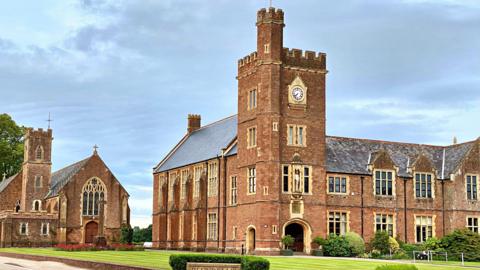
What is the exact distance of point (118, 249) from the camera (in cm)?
6588

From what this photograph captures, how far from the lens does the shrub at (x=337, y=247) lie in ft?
187

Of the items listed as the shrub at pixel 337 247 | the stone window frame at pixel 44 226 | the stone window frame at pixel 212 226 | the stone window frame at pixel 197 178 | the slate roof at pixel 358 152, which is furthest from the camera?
the stone window frame at pixel 44 226

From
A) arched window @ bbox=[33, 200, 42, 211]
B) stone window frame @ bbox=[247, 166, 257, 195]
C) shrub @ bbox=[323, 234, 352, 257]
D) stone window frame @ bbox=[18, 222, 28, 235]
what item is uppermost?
stone window frame @ bbox=[247, 166, 257, 195]

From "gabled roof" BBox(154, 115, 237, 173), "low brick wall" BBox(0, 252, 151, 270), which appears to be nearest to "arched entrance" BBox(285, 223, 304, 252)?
"gabled roof" BBox(154, 115, 237, 173)

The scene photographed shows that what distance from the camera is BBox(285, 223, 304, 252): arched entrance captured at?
59.9 m

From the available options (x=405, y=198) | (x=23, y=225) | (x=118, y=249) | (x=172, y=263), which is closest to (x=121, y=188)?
(x=23, y=225)

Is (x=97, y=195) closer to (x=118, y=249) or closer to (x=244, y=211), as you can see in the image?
(x=118, y=249)

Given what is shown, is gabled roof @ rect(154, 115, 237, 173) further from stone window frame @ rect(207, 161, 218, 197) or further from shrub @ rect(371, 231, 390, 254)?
shrub @ rect(371, 231, 390, 254)

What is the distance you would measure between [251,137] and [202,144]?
15965mm

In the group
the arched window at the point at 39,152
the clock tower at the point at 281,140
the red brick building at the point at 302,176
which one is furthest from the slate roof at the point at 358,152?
the arched window at the point at 39,152

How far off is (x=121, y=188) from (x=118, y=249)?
23495 millimetres

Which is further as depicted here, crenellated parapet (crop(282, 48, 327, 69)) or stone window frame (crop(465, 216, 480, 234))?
stone window frame (crop(465, 216, 480, 234))

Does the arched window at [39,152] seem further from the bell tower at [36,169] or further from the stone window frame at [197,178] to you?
the stone window frame at [197,178]

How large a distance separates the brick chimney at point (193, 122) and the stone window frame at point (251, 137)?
1027 inches
